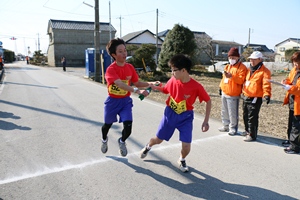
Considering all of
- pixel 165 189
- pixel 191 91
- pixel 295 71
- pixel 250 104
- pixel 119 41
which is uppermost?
pixel 119 41

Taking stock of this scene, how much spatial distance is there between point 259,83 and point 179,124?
7.34 feet

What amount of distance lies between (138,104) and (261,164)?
5323 mm

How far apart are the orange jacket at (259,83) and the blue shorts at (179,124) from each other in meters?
1.96

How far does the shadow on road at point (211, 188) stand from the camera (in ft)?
9.70

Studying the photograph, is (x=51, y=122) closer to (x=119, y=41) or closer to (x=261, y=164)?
(x=119, y=41)

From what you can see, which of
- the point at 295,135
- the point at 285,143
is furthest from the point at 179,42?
the point at 295,135

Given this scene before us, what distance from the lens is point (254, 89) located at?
472cm

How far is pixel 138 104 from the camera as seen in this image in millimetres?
8617

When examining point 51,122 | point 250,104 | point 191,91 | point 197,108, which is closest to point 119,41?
Result: point 191,91

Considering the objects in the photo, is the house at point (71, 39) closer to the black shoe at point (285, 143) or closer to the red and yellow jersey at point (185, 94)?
the black shoe at point (285, 143)

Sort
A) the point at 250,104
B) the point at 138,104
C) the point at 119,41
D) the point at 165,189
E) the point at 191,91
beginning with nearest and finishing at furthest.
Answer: the point at 165,189, the point at 191,91, the point at 119,41, the point at 250,104, the point at 138,104

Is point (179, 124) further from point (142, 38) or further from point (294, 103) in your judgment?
point (142, 38)

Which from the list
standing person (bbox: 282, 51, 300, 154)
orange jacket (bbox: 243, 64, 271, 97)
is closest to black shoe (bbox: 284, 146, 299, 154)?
standing person (bbox: 282, 51, 300, 154)

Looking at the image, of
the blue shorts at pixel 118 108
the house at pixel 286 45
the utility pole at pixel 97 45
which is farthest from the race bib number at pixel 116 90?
the house at pixel 286 45
